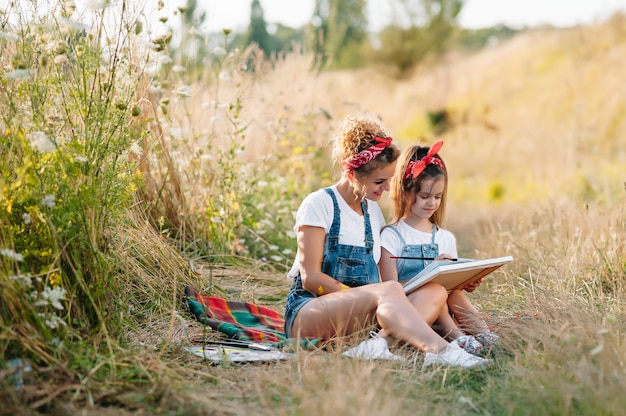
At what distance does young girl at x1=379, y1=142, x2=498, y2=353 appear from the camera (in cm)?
364

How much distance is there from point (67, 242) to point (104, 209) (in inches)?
10.4

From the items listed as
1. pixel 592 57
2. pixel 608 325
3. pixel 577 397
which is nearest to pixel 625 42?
pixel 592 57

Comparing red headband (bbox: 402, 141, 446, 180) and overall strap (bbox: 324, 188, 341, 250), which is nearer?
overall strap (bbox: 324, 188, 341, 250)

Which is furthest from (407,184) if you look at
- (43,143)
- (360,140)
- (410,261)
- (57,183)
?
(43,143)

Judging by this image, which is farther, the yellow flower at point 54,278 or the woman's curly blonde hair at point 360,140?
the woman's curly blonde hair at point 360,140

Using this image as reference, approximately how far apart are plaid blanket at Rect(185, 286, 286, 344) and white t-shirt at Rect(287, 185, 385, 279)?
1.08ft

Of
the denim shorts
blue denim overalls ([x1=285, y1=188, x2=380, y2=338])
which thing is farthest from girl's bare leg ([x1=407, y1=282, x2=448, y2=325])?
the denim shorts

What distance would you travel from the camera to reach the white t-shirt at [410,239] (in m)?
3.68

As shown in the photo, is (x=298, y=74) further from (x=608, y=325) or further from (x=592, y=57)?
(x=592, y=57)

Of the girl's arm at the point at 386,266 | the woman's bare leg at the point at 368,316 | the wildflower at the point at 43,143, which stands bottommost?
the woman's bare leg at the point at 368,316

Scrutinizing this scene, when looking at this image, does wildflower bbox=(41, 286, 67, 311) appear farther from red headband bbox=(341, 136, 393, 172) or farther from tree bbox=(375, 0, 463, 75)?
tree bbox=(375, 0, 463, 75)

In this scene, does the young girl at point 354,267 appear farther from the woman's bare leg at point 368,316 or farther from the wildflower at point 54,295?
the wildflower at point 54,295

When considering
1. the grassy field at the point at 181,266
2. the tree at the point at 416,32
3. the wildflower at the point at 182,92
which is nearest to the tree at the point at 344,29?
the tree at the point at 416,32

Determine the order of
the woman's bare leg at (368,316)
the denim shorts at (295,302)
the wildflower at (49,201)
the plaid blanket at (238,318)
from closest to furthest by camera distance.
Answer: the wildflower at (49,201)
the woman's bare leg at (368,316)
the denim shorts at (295,302)
the plaid blanket at (238,318)
